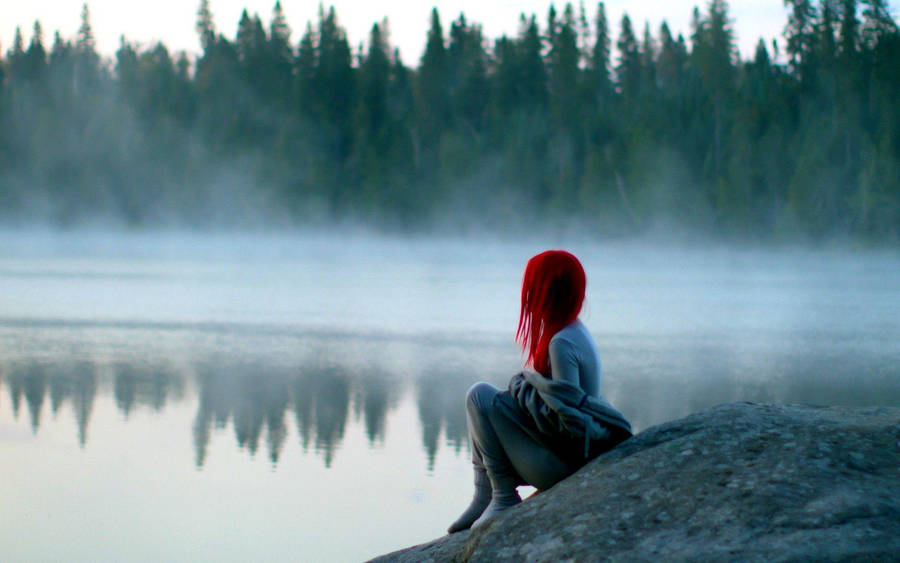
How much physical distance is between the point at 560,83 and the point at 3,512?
46332mm

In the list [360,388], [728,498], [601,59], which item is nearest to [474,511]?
[728,498]

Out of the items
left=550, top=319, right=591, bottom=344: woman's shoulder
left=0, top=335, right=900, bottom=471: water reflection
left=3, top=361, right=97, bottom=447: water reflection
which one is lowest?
left=0, top=335, right=900, bottom=471: water reflection

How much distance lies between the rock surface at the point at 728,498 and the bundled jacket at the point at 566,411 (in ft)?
0.22

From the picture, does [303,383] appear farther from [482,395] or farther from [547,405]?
[547,405]

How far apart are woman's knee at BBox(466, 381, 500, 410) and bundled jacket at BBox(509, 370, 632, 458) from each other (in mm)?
65

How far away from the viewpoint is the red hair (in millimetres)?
2979

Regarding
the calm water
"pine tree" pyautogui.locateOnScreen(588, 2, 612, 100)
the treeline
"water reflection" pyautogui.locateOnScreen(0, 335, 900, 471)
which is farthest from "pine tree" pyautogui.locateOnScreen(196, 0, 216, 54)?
"water reflection" pyautogui.locateOnScreen(0, 335, 900, 471)

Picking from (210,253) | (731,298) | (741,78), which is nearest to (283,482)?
(731,298)

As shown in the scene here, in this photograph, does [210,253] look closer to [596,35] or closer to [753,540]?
[596,35]

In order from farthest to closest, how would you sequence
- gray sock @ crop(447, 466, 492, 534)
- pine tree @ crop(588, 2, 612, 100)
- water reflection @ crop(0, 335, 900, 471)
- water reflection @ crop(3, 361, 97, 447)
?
pine tree @ crop(588, 2, 612, 100), water reflection @ crop(3, 361, 97, 447), water reflection @ crop(0, 335, 900, 471), gray sock @ crop(447, 466, 492, 534)

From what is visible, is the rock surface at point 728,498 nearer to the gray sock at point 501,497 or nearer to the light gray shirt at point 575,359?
the gray sock at point 501,497

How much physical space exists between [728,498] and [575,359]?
0.59 m

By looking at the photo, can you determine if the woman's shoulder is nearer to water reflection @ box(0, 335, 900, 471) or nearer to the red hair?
the red hair

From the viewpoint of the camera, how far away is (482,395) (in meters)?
3.10
